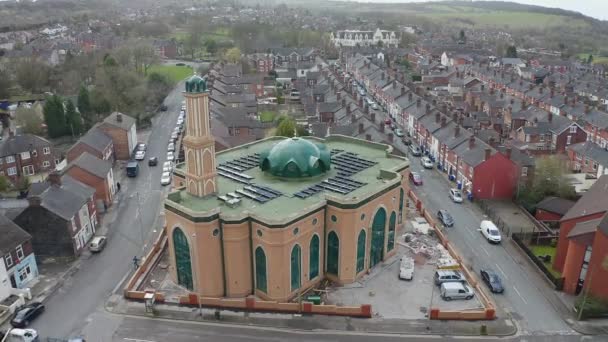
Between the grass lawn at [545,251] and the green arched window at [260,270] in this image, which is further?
the grass lawn at [545,251]

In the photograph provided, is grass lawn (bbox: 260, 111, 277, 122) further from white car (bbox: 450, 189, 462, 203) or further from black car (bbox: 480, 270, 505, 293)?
black car (bbox: 480, 270, 505, 293)

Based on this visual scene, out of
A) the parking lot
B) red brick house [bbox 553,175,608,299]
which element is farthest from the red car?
red brick house [bbox 553,175,608,299]

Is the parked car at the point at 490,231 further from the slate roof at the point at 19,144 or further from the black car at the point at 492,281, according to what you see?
the slate roof at the point at 19,144

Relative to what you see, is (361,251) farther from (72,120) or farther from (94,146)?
(72,120)

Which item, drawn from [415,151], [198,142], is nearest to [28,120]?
[198,142]

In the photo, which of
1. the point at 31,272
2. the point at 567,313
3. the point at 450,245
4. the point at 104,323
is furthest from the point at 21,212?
the point at 567,313

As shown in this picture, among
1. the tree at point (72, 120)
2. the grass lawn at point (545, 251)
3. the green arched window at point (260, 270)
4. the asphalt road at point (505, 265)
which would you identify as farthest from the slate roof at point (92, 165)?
the grass lawn at point (545, 251)
